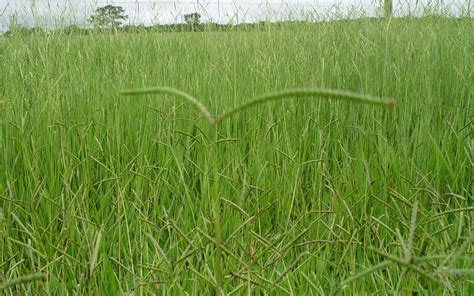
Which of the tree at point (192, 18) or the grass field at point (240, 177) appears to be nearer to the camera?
the grass field at point (240, 177)

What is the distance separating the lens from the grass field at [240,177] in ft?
3.68

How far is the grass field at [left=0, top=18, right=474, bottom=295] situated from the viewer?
1.12 m

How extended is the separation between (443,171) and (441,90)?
27.7 inches

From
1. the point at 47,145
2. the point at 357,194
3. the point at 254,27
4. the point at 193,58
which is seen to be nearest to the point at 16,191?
the point at 47,145

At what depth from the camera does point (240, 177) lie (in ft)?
5.48

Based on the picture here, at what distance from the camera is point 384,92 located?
2.27 metres

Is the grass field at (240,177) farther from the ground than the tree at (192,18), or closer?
closer

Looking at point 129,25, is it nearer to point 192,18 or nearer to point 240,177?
point 192,18

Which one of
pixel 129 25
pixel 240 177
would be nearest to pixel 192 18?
pixel 129 25

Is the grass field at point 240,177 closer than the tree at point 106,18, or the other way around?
the grass field at point 240,177

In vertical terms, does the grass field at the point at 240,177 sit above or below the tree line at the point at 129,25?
below

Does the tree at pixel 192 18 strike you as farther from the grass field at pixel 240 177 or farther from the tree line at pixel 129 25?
the grass field at pixel 240 177

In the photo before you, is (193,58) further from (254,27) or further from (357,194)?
(357,194)

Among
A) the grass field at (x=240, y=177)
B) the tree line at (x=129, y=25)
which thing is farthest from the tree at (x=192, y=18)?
the grass field at (x=240, y=177)
